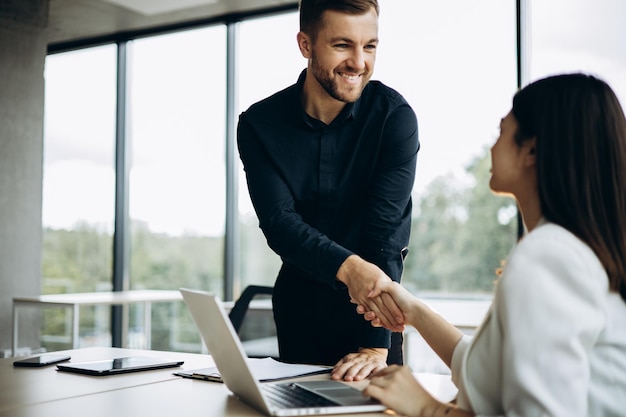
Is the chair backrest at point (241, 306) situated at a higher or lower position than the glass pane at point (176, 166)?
lower

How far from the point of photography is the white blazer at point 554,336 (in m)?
0.95

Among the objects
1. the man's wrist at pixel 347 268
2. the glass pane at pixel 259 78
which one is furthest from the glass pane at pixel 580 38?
the man's wrist at pixel 347 268

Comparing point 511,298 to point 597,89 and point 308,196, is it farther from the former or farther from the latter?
Result: point 308,196

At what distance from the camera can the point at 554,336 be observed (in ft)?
3.15

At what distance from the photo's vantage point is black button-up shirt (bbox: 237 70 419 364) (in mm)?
1900

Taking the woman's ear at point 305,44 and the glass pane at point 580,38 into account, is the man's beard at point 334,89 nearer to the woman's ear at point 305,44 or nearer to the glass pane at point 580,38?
the woman's ear at point 305,44

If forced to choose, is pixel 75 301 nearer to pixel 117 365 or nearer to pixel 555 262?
pixel 117 365

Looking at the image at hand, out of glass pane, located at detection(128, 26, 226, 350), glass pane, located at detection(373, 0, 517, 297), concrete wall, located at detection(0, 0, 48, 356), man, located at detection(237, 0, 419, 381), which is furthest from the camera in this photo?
glass pane, located at detection(128, 26, 226, 350)

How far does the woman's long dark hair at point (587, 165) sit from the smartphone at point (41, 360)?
1295mm

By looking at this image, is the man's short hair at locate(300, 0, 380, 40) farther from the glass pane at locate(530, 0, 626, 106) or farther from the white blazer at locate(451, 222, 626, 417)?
the glass pane at locate(530, 0, 626, 106)

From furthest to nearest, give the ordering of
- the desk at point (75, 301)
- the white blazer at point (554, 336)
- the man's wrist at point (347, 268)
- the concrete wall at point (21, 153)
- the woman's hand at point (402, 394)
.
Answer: the concrete wall at point (21, 153), the desk at point (75, 301), the man's wrist at point (347, 268), the woman's hand at point (402, 394), the white blazer at point (554, 336)

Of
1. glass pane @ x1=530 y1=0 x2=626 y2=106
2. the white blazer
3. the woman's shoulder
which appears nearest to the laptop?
the white blazer

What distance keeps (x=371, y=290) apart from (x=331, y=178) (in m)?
0.44

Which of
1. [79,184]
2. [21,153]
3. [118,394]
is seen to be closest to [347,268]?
[118,394]
